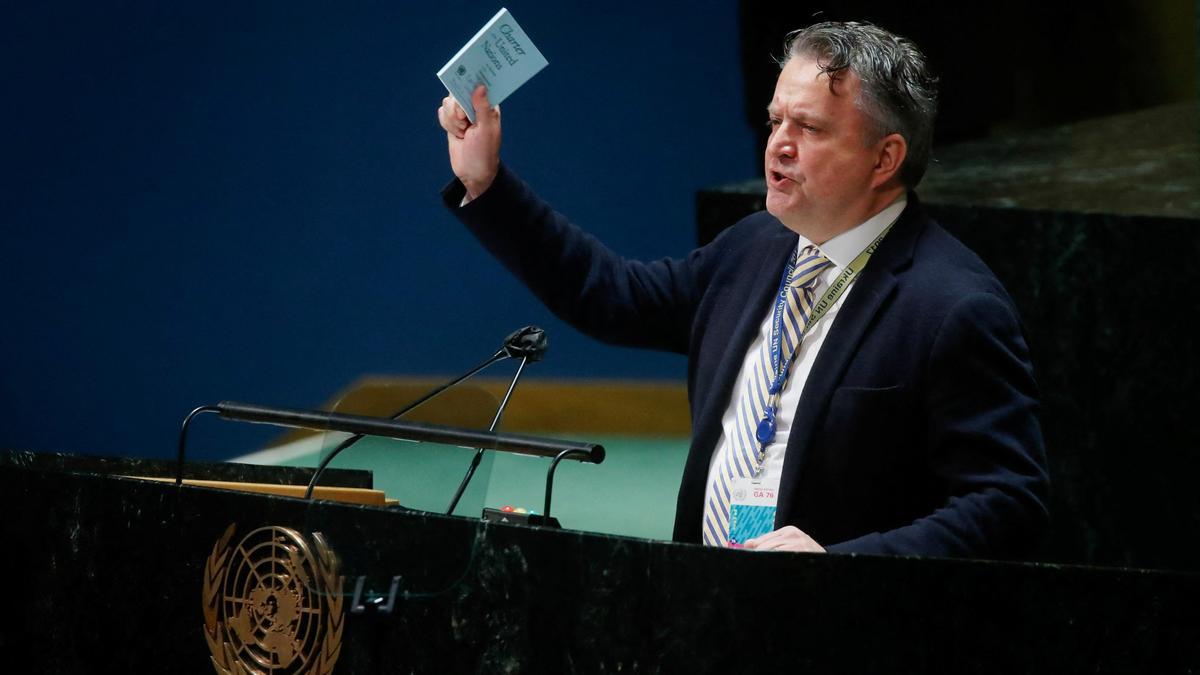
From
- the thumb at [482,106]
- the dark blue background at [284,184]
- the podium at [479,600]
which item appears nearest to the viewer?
the podium at [479,600]

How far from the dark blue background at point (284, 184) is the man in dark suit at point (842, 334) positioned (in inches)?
97.9

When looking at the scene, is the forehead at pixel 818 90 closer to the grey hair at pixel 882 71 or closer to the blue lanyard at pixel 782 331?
the grey hair at pixel 882 71

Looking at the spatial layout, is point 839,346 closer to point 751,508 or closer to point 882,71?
point 751,508

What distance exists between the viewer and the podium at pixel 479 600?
168cm

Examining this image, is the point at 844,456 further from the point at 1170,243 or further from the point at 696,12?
the point at 696,12

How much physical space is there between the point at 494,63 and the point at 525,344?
43 centimetres

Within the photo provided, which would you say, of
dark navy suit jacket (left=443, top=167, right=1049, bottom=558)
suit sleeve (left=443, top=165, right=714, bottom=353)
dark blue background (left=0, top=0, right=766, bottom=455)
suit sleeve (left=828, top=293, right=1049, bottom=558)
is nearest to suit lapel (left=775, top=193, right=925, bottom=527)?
dark navy suit jacket (left=443, top=167, right=1049, bottom=558)

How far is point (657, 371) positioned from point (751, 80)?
1055 millimetres

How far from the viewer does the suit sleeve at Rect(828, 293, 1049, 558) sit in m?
1.97

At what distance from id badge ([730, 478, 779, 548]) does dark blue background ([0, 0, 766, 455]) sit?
2.85 meters

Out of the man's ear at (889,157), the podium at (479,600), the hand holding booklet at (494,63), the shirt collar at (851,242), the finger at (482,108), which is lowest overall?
the podium at (479,600)

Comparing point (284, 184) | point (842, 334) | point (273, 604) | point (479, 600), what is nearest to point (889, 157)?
point (842, 334)

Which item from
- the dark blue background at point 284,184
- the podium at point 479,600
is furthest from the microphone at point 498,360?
the dark blue background at point 284,184

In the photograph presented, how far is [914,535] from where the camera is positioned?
6.38ft
